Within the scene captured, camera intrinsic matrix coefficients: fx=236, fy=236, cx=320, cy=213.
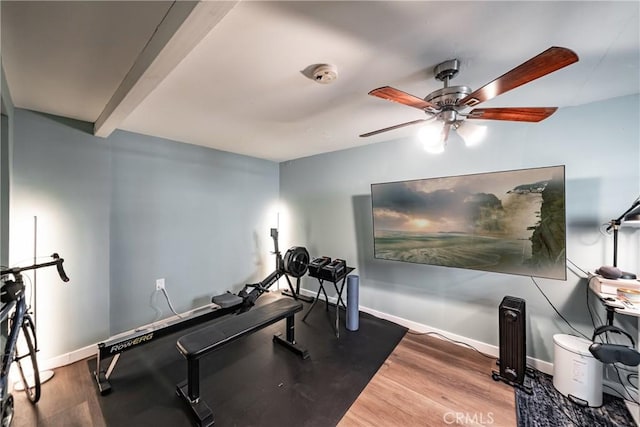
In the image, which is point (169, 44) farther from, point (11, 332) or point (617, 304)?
point (617, 304)

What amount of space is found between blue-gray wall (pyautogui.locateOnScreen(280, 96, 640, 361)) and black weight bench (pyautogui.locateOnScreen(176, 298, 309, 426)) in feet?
4.82

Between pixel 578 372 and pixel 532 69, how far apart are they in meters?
2.29

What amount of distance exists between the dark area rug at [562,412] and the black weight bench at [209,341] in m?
1.83

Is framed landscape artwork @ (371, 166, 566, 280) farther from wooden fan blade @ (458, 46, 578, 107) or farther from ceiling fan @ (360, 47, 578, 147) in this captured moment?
wooden fan blade @ (458, 46, 578, 107)

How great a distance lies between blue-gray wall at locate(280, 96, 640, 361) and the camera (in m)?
1.95

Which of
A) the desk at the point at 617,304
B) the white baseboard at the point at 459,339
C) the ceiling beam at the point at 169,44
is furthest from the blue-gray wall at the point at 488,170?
the ceiling beam at the point at 169,44

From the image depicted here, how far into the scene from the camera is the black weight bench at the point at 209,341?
1714mm

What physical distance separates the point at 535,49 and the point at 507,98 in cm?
72

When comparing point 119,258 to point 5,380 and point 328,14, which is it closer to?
point 5,380

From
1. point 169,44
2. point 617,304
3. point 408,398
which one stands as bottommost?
point 408,398

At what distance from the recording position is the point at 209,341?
6.03ft

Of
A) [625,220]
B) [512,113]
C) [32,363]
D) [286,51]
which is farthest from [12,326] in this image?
[625,220]

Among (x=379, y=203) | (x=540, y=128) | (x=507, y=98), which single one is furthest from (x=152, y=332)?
(x=540, y=128)

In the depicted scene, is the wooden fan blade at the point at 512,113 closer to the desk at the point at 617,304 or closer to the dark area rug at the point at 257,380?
the desk at the point at 617,304
